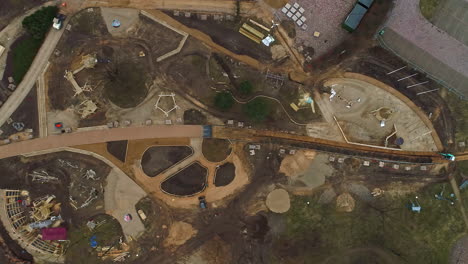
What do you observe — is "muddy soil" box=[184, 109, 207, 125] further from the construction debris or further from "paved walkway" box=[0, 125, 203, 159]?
the construction debris

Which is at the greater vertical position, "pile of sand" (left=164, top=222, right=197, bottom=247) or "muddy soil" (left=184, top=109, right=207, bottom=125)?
"muddy soil" (left=184, top=109, right=207, bottom=125)

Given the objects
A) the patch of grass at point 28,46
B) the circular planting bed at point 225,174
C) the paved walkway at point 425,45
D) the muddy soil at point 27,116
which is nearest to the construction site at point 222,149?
the muddy soil at point 27,116

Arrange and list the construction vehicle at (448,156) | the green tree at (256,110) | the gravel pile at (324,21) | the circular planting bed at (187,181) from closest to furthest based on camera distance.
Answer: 1. the green tree at (256,110)
2. the construction vehicle at (448,156)
3. the circular planting bed at (187,181)
4. the gravel pile at (324,21)

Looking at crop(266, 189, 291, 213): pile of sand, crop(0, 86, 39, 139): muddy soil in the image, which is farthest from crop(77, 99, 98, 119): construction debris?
crop(266, 189, 291, 213): pile of sand

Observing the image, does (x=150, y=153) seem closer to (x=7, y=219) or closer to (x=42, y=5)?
(x=7, y=219)

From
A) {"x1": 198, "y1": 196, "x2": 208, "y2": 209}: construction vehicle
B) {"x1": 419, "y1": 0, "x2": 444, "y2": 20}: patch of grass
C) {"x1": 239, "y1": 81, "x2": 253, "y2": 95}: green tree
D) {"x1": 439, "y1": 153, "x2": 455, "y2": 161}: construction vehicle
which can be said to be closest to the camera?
{"x1": 239, "y1": 81, "x2": 253, "y2": 95}: green tree

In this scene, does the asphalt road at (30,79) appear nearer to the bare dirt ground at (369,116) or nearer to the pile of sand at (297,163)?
the pile of sand at (297,163)

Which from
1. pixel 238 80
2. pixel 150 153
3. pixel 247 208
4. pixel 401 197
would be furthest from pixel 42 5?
pixel 401 197
